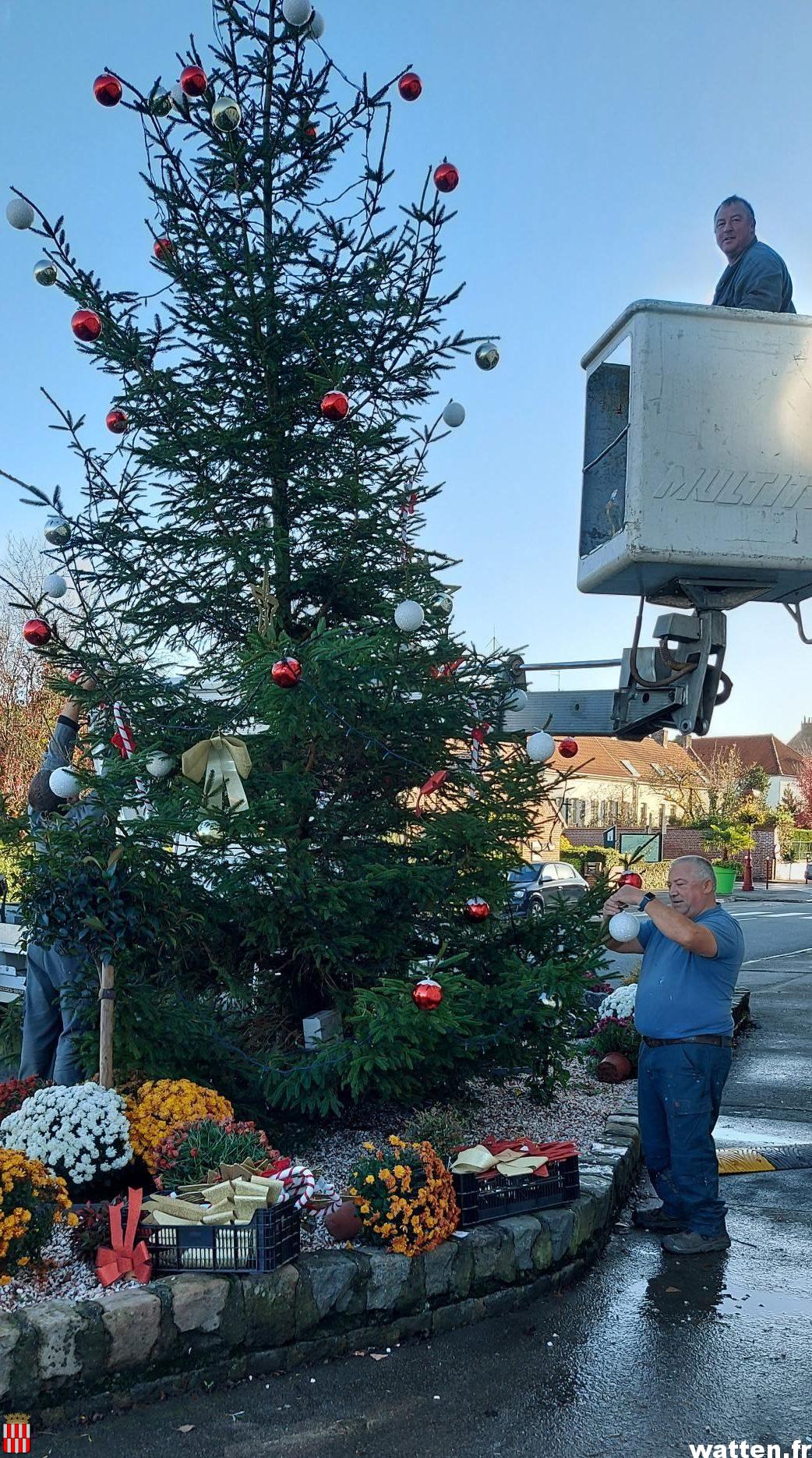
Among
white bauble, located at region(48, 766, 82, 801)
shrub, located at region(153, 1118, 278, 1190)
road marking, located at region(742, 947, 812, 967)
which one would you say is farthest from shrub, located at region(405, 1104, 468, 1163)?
road marking, located at region(742, 947, 812, 967)

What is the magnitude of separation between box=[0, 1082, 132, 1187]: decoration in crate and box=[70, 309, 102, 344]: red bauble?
353cm

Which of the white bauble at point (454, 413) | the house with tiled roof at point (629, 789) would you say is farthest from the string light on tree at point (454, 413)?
the house with tiled roof at point (629, 789)

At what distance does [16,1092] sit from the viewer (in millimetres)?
5188

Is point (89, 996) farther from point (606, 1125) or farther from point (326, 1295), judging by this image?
point (606, 1125)

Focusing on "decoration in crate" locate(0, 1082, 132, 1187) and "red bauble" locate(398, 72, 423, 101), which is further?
"red bauble" locate(398, 72, 423, 101)

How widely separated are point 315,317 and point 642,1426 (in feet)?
17.1

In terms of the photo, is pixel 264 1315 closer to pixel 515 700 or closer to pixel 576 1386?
pixel 576 1386

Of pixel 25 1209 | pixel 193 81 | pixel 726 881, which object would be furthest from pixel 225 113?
pixel 726 881

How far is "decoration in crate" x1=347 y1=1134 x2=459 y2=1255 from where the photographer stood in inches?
168

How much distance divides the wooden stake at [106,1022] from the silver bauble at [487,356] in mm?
3852

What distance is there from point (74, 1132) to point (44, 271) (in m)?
4.21

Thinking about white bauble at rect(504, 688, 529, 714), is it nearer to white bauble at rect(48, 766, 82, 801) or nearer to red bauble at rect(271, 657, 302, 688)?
red bauble at rect(271, 657, 302, 688)

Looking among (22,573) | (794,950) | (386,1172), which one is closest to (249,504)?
(386,1172)

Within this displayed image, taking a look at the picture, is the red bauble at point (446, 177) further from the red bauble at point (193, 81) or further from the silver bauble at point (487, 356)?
the red bauble at point (193, 81)
